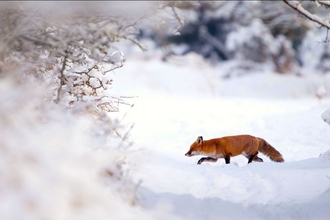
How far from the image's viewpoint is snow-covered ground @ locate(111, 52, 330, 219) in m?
6.62

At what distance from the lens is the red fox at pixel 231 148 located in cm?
884

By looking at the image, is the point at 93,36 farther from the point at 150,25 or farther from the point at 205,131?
the point at 205,131

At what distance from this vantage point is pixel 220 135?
12.5m

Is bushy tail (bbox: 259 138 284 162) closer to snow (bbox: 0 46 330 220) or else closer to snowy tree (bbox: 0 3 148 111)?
snow (bbox: 0 46 330 220)

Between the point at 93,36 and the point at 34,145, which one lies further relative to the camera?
the point at 93,36

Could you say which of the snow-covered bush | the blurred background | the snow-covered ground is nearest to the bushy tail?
the snow-covered ground

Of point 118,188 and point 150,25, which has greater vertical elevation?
point 150,25

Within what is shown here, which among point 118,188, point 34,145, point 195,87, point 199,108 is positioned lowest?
point 195,87

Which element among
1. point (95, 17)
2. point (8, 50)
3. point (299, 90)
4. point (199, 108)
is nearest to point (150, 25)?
point (95, 17)

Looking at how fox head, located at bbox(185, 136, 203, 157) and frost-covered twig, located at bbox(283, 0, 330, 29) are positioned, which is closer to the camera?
frost-covered twig, located at bbox(283, 0, 330, 29)

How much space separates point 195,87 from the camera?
2455cm

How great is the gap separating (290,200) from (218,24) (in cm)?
2525

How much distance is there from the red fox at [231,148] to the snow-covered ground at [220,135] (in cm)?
29

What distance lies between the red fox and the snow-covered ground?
293 mm
